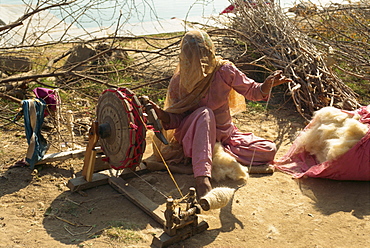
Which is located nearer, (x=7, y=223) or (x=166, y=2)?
(x=7, y=223)

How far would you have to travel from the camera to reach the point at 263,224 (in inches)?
113

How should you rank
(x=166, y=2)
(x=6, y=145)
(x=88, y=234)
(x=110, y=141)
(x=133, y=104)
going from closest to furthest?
(x=88, y=234) → (x=133, y=104) → (x=110, y=141) → (x=6, y=145) → (x=166, y=2)

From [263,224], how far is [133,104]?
1.31 metres

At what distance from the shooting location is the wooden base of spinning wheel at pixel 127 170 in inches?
102

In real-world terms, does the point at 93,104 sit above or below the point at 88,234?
above

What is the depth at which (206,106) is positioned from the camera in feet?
11.4

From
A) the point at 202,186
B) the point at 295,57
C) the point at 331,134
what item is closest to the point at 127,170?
the point at 202,186

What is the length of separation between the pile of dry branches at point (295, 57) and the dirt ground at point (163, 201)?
1.63 m

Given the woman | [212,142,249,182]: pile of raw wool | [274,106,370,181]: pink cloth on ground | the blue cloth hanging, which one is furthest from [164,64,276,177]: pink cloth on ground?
the blue cloth hanging

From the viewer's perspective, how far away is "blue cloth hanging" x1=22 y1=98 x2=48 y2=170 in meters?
3.53

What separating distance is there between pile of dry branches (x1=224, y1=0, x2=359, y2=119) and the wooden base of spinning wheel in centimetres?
229

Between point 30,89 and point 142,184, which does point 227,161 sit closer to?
point 142,184

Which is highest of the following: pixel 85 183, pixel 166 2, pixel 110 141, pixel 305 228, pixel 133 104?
pixel 166 2

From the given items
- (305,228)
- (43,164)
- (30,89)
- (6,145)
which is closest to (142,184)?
(43,164)
